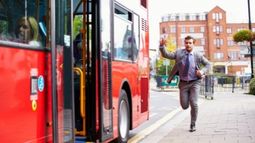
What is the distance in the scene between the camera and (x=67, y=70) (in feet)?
20.4

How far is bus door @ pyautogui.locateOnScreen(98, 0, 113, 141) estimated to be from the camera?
7.97m

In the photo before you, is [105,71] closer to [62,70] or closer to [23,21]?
[62,70]

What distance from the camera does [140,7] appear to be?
1131 cm

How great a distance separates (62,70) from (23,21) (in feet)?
3.17

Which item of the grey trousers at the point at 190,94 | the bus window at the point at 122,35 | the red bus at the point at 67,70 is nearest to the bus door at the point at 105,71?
the red bus at the point at 67,70

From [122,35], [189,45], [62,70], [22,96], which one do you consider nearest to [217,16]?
[189,45]

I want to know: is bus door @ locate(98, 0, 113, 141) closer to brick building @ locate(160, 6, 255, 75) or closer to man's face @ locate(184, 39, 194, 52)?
man's face @ locate(184, 39, 194, 52)

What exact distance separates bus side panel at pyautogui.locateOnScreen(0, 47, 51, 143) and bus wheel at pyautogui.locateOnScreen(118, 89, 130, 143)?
3.71 meters

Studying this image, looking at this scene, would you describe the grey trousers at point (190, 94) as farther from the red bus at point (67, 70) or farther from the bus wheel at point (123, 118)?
the bus wheel at point (123, 118)

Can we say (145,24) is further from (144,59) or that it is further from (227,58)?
(227,58)

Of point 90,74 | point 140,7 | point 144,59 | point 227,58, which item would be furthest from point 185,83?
point 227,58

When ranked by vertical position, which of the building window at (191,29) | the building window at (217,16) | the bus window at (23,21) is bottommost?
the bus window at (23,21)

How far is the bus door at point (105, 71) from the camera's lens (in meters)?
7.97

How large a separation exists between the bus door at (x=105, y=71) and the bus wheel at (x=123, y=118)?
81 cm
